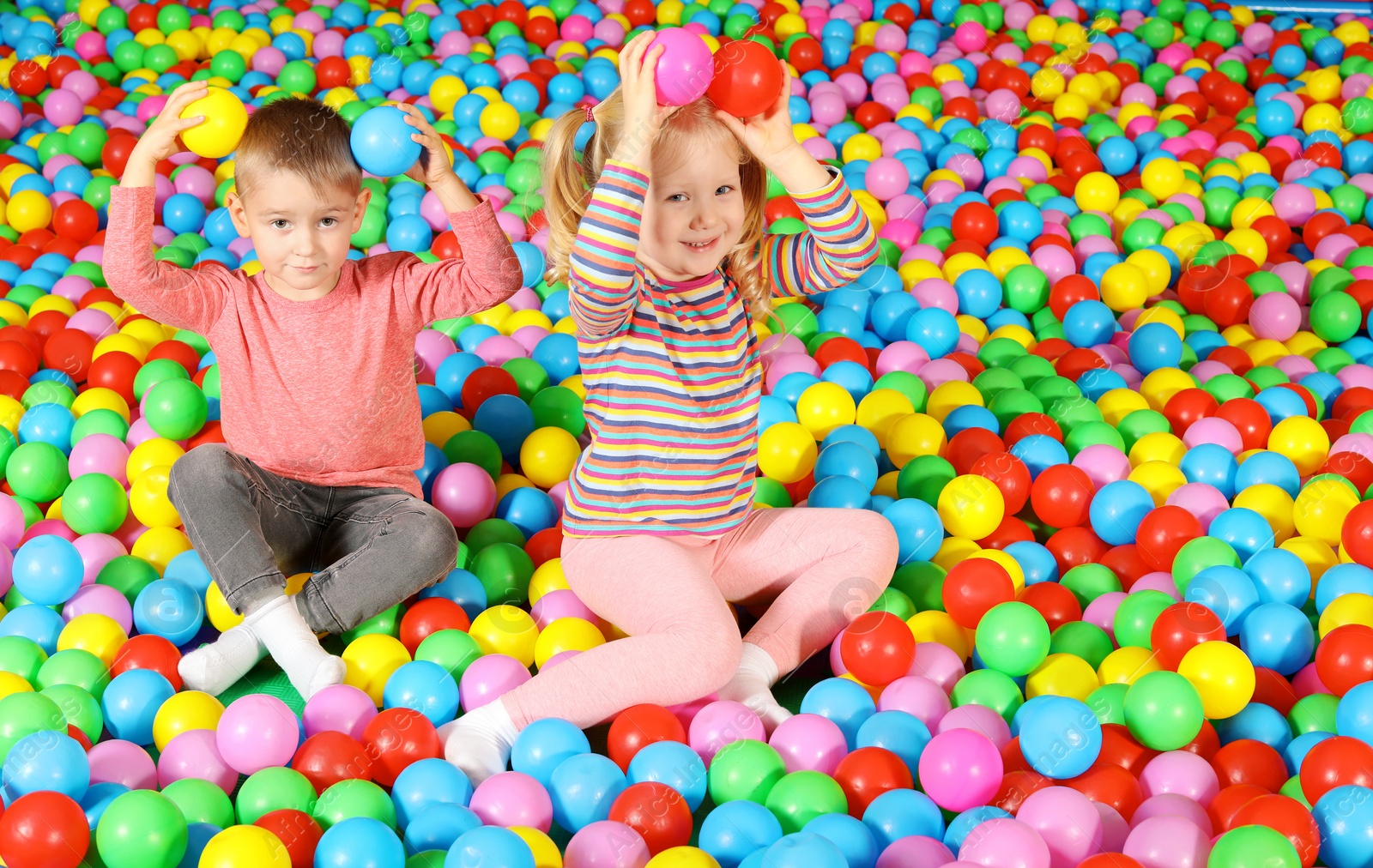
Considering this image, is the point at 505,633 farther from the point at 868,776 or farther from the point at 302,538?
the point at 868,776

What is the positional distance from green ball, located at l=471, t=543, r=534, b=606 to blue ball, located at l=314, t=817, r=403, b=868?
1.72 ft

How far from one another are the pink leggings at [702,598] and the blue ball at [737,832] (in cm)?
19

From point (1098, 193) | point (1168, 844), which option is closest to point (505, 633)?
point (1168, 844)

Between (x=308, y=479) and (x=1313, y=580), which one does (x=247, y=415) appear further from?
(x=1313, y=580)

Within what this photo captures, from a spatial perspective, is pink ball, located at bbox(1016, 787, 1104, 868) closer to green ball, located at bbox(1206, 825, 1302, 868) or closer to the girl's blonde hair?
green ball, located at bbox(1206, 825, 1302, 868)

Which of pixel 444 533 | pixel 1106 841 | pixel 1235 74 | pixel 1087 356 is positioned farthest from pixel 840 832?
pixel 1235 74

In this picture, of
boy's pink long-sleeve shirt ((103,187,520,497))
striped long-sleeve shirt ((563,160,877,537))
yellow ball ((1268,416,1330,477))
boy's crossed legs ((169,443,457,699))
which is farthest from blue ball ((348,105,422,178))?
yellow ball ((1268,416,1330,477))

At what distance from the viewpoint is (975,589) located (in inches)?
58.8

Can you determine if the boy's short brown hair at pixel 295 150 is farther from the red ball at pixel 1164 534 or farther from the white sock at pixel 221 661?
the red ball at pixel 1164 534

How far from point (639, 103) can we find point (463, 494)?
0.70 meters

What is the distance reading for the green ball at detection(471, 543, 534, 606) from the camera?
1629 mm

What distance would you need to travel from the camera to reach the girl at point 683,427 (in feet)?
4.38

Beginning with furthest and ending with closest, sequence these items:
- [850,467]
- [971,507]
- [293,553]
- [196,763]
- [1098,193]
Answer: [1098,193]
[850,467]
[971,507]
[293,553]
[196,763]

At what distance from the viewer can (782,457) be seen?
1.85m
